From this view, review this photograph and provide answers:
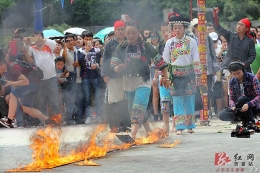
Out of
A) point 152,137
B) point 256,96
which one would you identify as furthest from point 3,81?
point 256,96

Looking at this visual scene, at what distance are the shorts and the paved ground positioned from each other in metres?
2.04

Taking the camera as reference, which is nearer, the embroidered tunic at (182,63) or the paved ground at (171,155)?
the paved ground at (171,155)

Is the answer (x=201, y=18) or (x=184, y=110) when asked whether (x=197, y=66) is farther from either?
(x=201, y=18)

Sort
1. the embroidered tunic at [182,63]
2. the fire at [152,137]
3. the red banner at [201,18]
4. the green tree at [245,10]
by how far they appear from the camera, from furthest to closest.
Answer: the green tree at [245,10], the red banner at [201,18], the embroidered tunic at [182,63], the fire at [152,137]

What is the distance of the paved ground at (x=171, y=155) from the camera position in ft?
25.8

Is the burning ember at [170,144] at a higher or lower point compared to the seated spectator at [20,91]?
lower

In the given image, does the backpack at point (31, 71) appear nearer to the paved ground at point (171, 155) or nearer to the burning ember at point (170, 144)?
the paved ground at point (171, 155)

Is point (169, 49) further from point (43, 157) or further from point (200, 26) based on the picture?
point (43, 157)

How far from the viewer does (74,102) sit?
1478 centimetres

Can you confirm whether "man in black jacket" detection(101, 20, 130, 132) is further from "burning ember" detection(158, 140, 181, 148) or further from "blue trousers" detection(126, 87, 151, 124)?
"burning ember" detection(158, 140, 181, 148)

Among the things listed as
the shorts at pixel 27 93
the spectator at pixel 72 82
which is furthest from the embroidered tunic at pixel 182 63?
the spectator at pixel 72 82

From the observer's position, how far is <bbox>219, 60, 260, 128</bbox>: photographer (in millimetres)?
10688

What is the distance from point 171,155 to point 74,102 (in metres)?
6.06

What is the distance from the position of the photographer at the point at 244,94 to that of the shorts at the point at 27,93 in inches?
170
